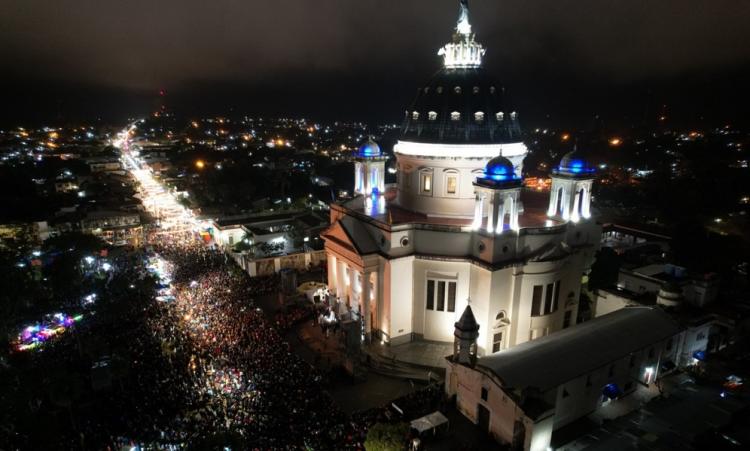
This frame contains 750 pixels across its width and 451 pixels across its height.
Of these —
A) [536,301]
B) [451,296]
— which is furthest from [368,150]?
[536,301]

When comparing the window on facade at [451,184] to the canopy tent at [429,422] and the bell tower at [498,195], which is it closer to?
the bell tower at [498,195]

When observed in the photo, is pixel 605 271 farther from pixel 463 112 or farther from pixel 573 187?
pixel 463 112

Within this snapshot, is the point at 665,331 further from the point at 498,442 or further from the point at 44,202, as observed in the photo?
the point at 44,202

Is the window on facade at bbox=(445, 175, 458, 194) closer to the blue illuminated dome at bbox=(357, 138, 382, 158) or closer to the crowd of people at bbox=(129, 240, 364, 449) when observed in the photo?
the blue illuminated dome at bbox=(357, 138, 382, 158)

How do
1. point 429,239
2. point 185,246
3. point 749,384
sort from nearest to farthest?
point 749,384 < point 429,239 < point 185,246

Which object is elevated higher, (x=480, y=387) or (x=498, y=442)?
(x=480, y=387)

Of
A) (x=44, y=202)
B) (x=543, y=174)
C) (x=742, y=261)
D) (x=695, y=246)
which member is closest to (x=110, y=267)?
(x=44, y=202)

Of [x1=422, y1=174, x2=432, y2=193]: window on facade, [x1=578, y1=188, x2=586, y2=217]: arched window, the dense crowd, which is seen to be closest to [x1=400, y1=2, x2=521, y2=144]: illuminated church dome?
[x1=422, y1=174, x2=432, y2=193]: window on facade
